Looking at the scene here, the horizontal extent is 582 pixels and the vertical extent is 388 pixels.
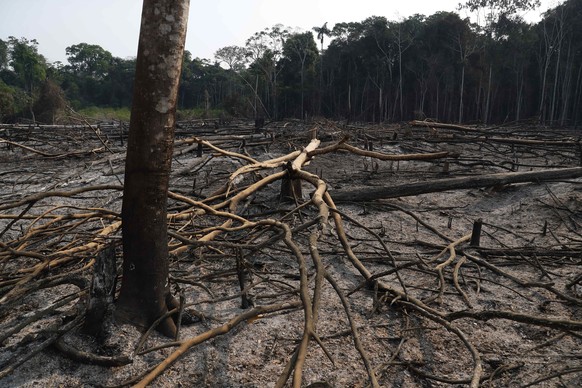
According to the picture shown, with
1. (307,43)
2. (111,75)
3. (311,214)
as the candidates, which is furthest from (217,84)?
(311,214)

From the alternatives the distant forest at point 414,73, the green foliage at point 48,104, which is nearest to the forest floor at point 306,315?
the distant forest at point 414,73

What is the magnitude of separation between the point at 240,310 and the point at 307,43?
42196 mm

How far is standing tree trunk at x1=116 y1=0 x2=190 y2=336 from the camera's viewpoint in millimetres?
1763

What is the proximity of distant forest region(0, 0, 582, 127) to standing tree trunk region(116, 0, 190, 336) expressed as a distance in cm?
1788

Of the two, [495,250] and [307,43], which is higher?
[307,43]

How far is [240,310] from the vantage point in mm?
2508

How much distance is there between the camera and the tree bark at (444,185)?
15.7ft

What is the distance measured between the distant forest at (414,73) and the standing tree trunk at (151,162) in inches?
704

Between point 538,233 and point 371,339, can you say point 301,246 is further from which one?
point 538,233

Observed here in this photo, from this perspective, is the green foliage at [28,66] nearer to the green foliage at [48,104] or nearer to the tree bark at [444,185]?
the green foliage at [48,104]

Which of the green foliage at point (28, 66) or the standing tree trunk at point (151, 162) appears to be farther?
the green foliage at point (28, 66)

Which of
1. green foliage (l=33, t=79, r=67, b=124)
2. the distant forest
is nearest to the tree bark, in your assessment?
the distant forest

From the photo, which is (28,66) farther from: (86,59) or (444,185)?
(444,185)

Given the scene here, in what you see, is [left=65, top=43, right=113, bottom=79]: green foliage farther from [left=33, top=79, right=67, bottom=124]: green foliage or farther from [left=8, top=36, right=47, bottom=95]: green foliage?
[left=33, top=79, right=67, bottom=124]: green foliage
